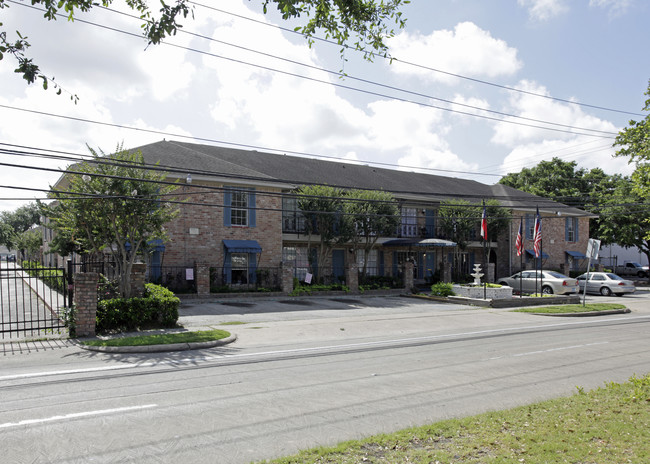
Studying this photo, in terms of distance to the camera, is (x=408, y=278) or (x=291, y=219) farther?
(x=291, y=219)

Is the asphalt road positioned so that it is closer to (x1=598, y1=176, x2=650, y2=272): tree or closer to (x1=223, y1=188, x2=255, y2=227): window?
(x1=223, y1=188, x2=255, y2=227): window

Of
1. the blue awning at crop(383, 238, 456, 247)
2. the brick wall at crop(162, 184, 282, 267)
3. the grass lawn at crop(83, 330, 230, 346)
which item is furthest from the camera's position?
the blue awning at crop(383, 238, 456, 247)

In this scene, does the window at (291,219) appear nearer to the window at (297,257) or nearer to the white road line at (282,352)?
the window at (297,257)

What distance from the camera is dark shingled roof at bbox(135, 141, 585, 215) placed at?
84.2 ft

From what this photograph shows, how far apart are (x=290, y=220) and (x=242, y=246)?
5172 millimetres

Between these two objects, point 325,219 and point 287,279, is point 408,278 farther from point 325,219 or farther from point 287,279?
point 287,279

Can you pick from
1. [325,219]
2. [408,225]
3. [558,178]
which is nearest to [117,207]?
[325,219]

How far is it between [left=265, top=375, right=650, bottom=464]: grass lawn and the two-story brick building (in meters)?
12.2

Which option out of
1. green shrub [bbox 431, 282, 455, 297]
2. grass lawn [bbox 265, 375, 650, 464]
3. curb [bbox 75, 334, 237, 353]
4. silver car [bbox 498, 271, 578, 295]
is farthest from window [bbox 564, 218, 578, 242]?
grass lawn [bbox 265, 375, 650, 464]

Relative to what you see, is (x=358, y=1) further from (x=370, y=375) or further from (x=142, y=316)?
(x=142, y=316)

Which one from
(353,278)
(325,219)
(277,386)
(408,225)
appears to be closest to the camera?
(277,386)

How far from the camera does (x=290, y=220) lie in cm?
3006

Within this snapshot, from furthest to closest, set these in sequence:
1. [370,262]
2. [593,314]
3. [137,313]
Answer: [370,262], [593,314], [137,313]

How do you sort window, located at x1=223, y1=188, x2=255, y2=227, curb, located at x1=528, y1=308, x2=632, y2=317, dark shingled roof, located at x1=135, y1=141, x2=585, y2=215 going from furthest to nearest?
window, located at x1=223, y1=188, x2=255, y2=227 → dark shingled roof, located at x1=135, y1=141, x2=585, y2=215 → curb, located at x1=528, y1=308, x2=632, y2=317
